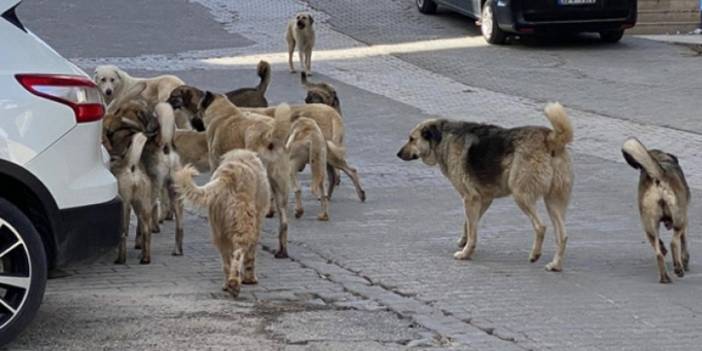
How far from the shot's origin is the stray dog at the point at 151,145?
908 centimetres

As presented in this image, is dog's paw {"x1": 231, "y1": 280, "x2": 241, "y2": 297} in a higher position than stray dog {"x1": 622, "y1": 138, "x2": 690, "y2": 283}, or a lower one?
lower

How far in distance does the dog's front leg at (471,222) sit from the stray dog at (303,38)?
10156mm

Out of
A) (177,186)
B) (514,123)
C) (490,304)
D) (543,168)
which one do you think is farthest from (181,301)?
(514,123)

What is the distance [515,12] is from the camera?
21.3m

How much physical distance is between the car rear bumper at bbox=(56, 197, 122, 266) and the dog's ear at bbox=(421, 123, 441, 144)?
319cm

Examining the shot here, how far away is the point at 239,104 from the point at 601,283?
17.7 ft

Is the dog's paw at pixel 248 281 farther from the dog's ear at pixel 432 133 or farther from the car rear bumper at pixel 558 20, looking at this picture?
the car rear bumper at pixel 558 20

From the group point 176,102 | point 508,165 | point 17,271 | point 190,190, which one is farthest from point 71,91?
point 176,102

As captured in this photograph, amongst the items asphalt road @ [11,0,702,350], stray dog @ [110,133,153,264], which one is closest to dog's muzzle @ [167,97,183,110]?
asphalt road @ [11,0,702,350]

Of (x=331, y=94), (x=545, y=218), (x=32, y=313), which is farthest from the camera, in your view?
(x=331, y=94)

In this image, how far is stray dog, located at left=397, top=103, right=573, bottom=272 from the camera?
9023 millimetres

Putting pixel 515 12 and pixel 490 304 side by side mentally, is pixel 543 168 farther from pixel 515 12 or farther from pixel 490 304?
pixel 515 12

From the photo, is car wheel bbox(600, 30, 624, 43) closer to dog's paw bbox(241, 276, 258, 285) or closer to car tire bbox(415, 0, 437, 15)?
car tire bbox(415, 0, 437, 15)

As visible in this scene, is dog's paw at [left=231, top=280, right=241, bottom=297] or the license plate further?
the license plate
